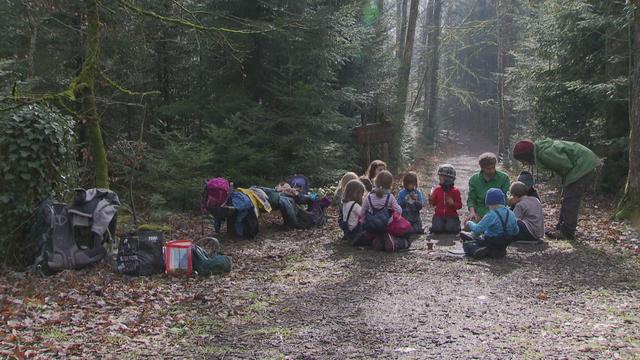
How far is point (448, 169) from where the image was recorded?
9.51m

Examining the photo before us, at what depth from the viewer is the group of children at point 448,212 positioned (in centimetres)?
767

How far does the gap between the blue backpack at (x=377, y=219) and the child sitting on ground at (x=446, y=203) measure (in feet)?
4.98

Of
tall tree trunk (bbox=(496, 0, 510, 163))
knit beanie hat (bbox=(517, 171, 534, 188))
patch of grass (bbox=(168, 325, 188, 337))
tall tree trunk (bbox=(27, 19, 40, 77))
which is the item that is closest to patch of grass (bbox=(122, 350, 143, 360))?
patch of grass (bbox=(168, 325, 188, 337))

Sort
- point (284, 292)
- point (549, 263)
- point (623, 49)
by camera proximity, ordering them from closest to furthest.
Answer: point (284, 292) → point (549, 263) → point (623, 49)

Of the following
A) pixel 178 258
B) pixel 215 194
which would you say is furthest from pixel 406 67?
pixel 178 258

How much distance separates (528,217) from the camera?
27.9 ft

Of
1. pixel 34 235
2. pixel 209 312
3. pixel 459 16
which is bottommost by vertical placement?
pixel 209 312

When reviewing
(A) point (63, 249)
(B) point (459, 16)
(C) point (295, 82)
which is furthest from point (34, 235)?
(B) point (459, 16)

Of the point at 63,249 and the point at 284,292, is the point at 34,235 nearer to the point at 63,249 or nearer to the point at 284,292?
the point at 63,249

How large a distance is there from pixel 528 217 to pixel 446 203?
59.4 inches

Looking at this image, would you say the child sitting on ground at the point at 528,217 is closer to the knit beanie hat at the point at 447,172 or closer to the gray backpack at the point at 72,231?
the knit beanie hat at the point at 447,172

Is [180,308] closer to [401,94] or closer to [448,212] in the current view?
[448,212]

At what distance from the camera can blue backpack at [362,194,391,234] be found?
8.31 m

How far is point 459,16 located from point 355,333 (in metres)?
55.1
